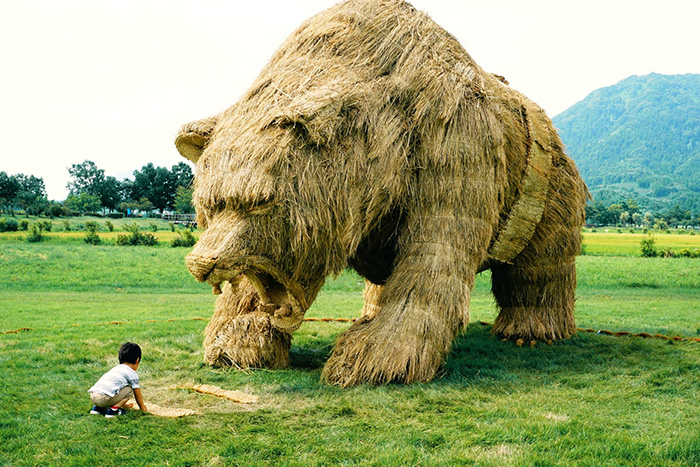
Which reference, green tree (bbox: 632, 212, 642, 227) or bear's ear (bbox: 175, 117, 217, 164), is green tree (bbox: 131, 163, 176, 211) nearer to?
bear's ear (bbox: 175, 117, 217, 164)

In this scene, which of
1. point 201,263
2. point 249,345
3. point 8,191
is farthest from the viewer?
point 8,191

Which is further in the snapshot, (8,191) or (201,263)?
(8,191)

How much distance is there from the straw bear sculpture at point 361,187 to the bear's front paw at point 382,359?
12mm

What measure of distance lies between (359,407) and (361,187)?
1825 millimetres

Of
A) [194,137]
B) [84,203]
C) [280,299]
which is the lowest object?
[280,299]

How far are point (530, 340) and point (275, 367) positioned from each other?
3528 mm

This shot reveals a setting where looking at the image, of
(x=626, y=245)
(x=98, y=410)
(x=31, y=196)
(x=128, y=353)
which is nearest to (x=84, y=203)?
(x=31, y=196)

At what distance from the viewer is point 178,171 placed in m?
55.8

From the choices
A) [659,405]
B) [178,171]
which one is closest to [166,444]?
[659,405]

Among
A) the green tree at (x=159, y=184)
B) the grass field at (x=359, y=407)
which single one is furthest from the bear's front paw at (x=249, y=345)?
the green tree at (x=159, y=184)

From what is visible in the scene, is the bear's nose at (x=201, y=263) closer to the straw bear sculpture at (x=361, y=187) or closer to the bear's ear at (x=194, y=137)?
the straw bear sculpture at (x=361, y=187)

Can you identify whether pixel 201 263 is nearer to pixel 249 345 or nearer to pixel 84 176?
pixel 249 345

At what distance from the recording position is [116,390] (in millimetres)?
4309

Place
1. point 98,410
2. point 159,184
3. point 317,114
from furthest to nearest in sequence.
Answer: point 159,184 < point 317,114 < point 98,410
